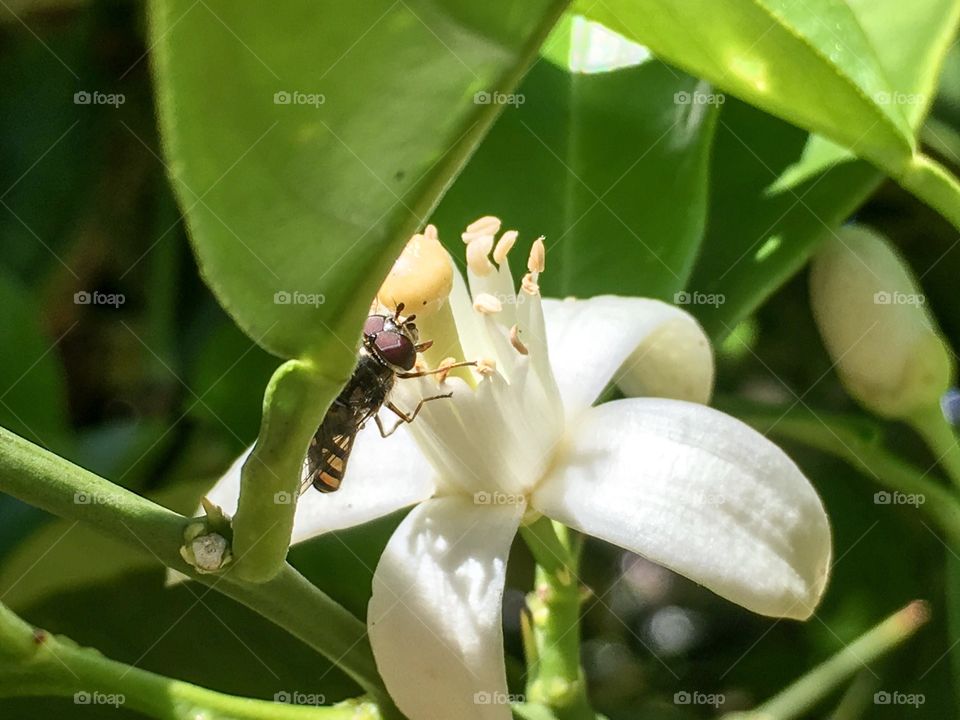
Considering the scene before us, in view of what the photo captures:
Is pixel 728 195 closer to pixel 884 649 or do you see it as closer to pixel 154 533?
pixel 884 649

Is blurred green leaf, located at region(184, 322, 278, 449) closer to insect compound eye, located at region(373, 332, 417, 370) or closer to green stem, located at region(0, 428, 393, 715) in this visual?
insect compound eye, located at region(373, 332, 417, 370)

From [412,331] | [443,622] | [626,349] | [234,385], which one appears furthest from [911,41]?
[234,385]

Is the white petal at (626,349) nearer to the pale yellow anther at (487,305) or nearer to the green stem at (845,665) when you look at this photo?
the pale yellow anther at (487,305)

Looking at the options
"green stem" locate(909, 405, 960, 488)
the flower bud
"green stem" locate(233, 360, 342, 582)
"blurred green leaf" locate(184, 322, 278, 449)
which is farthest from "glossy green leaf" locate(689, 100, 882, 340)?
"green stem" locate(233, 360, 342, 582)

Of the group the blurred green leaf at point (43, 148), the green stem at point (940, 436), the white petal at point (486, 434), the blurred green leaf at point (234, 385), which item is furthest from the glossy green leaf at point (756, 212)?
the blurred green leaf at point (43, 148)

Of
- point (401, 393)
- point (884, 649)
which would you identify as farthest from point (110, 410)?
point (884, 649)

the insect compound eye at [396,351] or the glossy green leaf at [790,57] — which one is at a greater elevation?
the glossy green leaf at [790,57]

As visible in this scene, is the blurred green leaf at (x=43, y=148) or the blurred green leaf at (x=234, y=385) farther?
the blurred green leaf at (x=43, y=148)
